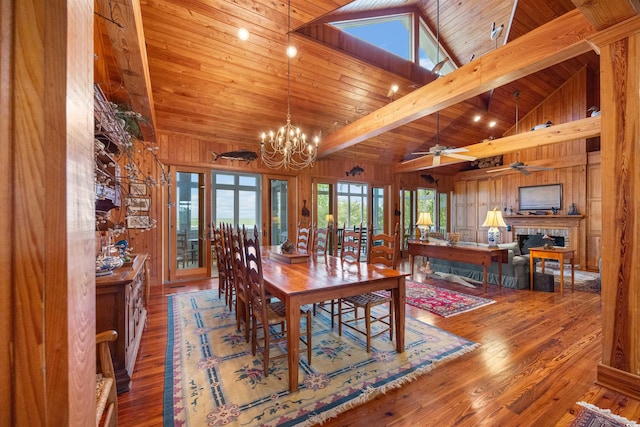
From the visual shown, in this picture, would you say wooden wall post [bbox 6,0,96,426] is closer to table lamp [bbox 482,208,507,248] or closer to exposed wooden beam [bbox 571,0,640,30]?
exposed wooden beam [bbox 571,0,640,30]

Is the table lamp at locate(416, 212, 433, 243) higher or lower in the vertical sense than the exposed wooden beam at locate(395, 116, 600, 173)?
lower

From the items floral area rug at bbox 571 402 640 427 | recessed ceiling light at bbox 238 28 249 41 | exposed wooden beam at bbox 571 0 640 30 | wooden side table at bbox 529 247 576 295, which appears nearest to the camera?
floral area rug at bbox 571 402 640 427

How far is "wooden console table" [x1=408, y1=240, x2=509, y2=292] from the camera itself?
4508mm

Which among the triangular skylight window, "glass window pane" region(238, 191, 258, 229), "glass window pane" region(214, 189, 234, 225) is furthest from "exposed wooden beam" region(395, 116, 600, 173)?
"glass window pane" region(214, 189, 234, 225)

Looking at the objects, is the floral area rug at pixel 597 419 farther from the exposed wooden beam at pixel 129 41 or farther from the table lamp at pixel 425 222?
the table lamp at pixel 425 222

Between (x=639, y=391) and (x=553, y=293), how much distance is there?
2.95 metres

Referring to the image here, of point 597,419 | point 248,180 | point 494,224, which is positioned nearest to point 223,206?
point 248,180

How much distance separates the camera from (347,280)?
7.51 ft

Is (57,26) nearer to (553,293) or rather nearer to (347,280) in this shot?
(347,280)

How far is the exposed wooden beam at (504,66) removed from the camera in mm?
2344

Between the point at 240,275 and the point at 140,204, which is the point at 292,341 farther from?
the point at 140,204

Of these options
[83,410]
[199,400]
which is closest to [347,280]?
[199,400]

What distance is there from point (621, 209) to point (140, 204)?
606 cm

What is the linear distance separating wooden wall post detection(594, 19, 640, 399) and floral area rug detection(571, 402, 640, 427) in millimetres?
359
